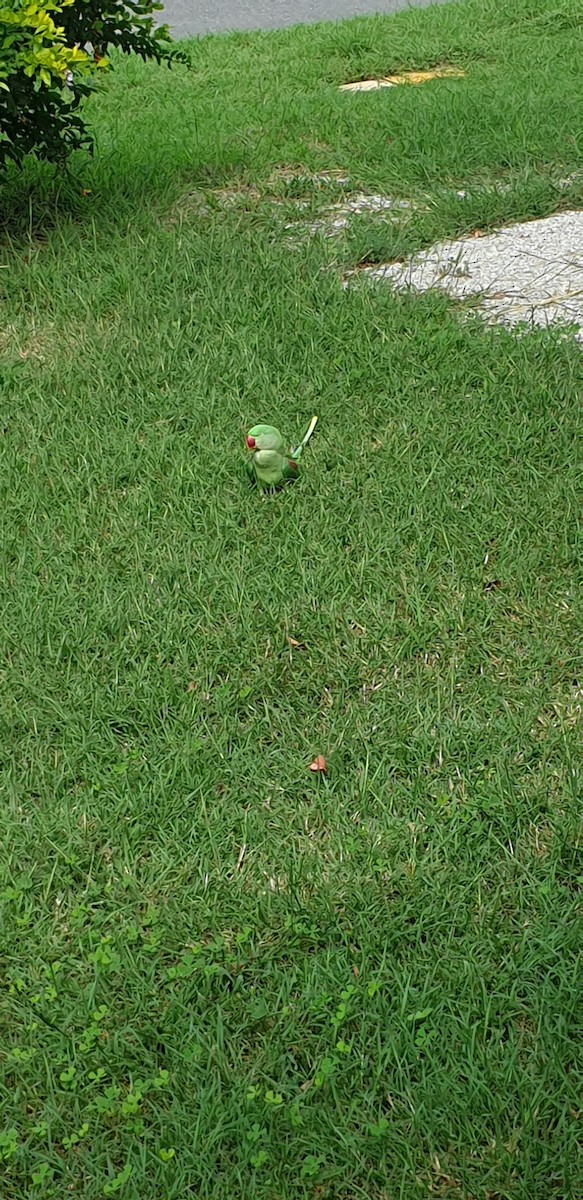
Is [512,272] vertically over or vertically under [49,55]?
under

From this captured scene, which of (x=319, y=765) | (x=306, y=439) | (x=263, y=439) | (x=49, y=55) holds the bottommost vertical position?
(x=319, y=765)

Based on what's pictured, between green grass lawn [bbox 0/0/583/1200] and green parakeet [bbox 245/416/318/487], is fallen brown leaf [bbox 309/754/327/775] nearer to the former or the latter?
green grass lawn [bbox 0/0/583/1200]

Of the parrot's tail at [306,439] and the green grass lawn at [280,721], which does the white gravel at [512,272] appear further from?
the parrot's tail at [306,439]

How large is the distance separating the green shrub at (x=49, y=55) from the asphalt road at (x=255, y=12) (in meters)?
4.05

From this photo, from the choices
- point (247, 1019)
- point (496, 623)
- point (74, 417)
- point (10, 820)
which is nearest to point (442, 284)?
point (74, 417)

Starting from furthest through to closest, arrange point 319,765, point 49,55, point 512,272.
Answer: point 512,272 → point 49,55 → point 319,765

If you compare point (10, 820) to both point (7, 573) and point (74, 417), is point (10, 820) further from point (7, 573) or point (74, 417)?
point (74, 417)

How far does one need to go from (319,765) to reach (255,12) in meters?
7.92

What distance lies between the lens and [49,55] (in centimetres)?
404

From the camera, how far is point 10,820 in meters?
2.45

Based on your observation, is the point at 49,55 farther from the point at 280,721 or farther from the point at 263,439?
the point at 280,721

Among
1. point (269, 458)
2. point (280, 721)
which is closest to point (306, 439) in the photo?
point (269, 458)

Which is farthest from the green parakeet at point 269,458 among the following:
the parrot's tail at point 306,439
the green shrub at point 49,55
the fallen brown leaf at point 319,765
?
the green shrub at point 49,55

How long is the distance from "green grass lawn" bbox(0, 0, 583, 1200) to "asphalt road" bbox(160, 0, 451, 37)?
182 inches
